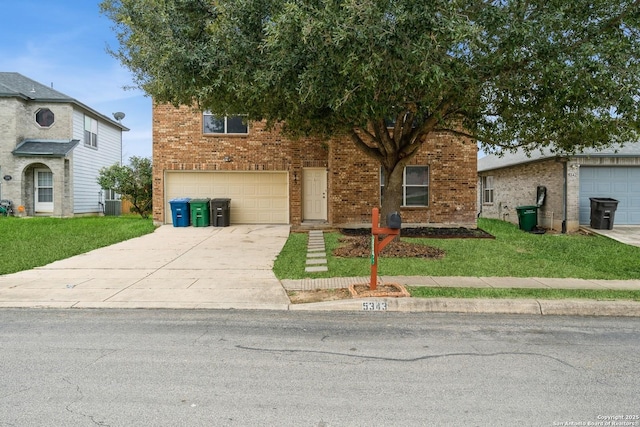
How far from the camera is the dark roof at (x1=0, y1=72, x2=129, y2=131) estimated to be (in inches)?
800

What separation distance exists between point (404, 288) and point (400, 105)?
4206 mm

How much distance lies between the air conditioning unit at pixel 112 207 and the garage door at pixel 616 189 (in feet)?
80.5

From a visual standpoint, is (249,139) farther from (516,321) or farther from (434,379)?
(434,379)

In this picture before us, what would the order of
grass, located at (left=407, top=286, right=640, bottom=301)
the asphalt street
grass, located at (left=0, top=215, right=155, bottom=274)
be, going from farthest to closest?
1. grass, located at (left=0, top=215, right=155, bottom=274)
2. grass, located at (left=407, top=286, right=640, bottom=301)
3. the asphalt street

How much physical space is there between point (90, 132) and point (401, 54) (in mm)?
22267

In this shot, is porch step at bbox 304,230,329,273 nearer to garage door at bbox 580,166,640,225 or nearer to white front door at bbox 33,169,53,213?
garage door at bbox 580,166,640,225

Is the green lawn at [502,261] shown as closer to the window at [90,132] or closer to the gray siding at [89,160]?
the gray siding at [89,160]

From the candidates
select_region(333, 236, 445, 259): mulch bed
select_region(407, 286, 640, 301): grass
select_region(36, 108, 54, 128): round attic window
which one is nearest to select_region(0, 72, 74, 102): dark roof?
select_region(36, 108, 54, 128): round attic window

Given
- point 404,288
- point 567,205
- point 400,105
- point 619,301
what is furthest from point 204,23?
point 567,205

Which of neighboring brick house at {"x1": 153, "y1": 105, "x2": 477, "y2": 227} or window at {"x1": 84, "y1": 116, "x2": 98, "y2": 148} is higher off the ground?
window at {"x1": 84, "y1": 116, "x2": 98, "y2": 148}

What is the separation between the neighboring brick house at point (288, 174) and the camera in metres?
15.3

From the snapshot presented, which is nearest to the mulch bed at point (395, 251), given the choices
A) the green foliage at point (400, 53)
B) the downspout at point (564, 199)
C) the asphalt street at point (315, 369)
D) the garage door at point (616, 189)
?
the green foliage at point (400, 53)

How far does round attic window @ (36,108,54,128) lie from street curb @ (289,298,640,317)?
832 inches

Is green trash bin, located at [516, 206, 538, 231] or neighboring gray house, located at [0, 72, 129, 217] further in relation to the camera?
neighboring gray house, located at [0, 72, 129, 217]
